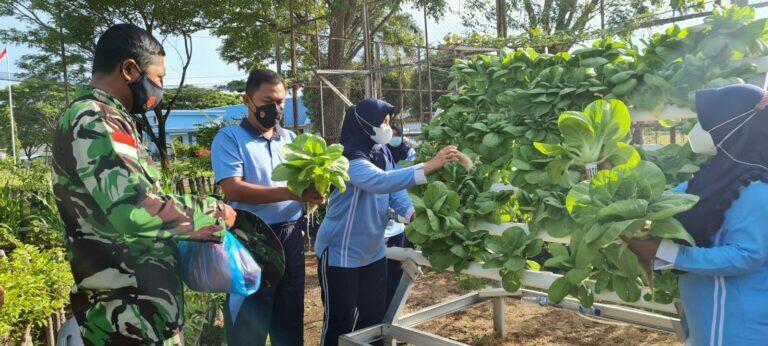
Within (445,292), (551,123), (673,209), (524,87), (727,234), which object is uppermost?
(524,87)

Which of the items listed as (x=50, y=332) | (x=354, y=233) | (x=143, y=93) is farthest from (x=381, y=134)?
(x=50, y=332)

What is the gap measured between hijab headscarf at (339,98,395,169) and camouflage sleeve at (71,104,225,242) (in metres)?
1.23

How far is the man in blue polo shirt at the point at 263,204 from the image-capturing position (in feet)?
8.87

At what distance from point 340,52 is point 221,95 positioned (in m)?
26.1

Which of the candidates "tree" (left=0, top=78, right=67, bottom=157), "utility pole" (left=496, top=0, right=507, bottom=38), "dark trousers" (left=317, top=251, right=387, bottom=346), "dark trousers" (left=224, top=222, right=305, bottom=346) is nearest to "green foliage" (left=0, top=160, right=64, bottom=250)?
"dark trousers" (left=224, top=222, right=305, bottom=346)

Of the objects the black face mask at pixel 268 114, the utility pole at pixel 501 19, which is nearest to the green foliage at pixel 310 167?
the black face mask at pixel 268 114

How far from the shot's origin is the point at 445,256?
8.59ft

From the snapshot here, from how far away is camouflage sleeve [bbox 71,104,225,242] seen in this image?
1565 mm

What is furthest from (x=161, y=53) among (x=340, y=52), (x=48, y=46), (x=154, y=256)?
(x=48, y=46)

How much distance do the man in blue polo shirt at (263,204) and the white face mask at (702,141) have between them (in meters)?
1.76

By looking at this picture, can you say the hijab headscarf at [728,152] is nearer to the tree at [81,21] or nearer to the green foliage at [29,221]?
the green foliage at [29,221]

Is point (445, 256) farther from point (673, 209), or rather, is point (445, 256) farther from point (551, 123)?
point (673, 209)

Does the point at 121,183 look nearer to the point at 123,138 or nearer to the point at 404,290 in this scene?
the point at 123,138

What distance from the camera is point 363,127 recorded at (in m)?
2.82
